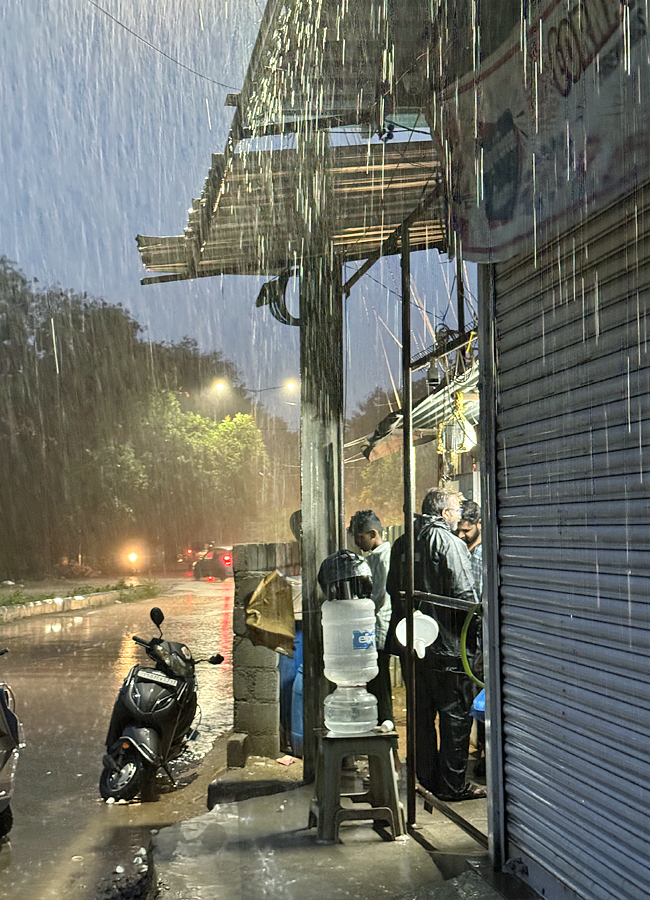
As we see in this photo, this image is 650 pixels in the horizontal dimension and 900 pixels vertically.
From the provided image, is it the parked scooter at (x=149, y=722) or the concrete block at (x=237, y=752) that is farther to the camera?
the concrete block at (x=237, y=752)

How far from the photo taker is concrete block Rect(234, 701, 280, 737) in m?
7.04

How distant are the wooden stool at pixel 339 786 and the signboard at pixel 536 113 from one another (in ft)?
9.05

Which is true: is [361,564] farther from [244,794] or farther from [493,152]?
[493,152]

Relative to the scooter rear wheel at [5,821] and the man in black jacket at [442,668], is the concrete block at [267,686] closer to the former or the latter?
the man in black jacket at [442,668]

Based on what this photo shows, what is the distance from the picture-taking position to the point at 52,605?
2416cm

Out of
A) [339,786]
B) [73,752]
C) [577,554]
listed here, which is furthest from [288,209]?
[73,752]

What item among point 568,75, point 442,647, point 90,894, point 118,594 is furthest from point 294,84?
point 118,594

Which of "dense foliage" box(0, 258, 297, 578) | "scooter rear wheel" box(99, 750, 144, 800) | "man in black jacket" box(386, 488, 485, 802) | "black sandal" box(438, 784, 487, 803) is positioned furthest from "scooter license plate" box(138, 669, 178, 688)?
"dense foliage" box(0, 258, 297, 578)

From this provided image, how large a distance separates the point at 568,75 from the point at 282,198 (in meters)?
2.88

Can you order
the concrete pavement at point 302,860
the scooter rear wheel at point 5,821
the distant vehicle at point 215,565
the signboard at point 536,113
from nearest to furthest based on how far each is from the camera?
the signboard at point 536,113 → the concrete pavement at point 302,860 → the scooter rear wheel at point 5,821 → the distant vehicle at point 215,565

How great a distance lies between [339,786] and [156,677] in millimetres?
2513

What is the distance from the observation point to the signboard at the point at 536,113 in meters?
2.88

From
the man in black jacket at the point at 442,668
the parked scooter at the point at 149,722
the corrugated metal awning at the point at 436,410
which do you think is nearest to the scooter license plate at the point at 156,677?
the parked scooter at the point at 149,722

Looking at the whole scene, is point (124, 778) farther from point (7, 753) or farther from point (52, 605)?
point (52, 605)
